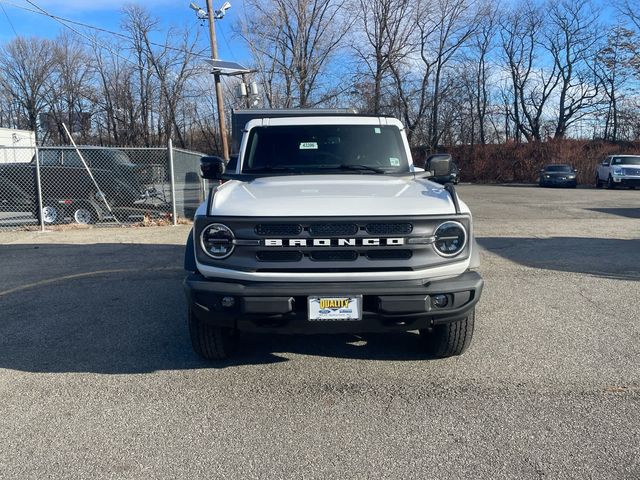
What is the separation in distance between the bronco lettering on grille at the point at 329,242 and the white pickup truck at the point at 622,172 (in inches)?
1108

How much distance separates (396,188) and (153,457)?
2545 mm

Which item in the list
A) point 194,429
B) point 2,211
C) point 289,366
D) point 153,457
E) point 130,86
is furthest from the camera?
point 130,86

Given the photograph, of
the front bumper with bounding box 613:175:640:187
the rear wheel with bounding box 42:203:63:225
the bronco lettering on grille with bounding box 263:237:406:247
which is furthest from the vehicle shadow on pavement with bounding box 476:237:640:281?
the front bumper with bounding box 613:175:640:187

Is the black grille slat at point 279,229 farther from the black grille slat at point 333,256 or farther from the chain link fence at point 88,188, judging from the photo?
the chain link fence at point 88,188

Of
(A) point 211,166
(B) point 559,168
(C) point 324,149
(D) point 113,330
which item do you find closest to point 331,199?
(C) point 324,149

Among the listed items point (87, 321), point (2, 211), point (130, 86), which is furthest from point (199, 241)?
point (130, 86)

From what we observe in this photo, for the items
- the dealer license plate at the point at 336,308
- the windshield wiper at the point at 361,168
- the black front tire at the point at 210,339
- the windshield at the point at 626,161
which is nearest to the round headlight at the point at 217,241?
the black front tire at the point at 210,339

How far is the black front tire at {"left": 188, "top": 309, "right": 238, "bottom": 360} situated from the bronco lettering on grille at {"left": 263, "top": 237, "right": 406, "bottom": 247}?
755mm

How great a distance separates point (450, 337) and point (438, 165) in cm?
184

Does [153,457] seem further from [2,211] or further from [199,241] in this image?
[2,211]

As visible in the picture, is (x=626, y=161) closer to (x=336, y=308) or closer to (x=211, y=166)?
(x=211, y=166)

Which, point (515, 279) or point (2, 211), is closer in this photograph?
point (515, 279)

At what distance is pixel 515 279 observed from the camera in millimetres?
6945

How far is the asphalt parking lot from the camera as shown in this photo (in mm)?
2787
